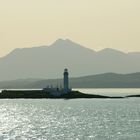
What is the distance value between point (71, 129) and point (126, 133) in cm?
1081

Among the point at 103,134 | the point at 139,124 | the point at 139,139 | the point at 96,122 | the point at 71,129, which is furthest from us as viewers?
the point at 96,122

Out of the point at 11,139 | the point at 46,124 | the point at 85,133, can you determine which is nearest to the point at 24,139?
the point at 11,139

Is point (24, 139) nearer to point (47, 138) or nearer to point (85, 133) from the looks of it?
point (47, 138)

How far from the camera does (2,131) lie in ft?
291

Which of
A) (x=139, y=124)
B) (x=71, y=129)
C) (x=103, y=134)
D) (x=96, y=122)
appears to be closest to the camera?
(x=103, y=134)

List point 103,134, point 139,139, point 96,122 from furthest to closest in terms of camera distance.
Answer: point 96,122 → point 103,134 → point 139,139

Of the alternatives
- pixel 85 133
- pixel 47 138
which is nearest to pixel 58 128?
pixel 85 133

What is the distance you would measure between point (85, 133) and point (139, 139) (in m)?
11.8

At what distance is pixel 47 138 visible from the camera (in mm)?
78188

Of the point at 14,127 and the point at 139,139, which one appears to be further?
the point at 14,127

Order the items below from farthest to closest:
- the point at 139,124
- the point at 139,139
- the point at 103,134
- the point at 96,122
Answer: the point at 96,122 < the point at 139,124 < the point at 103,134 < the point at 139,139

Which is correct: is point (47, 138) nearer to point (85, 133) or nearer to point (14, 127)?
point (85, 133)

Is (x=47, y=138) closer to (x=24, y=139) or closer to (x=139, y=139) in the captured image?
(x=24, y=139)

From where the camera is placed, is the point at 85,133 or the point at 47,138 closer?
the point at 47,138
